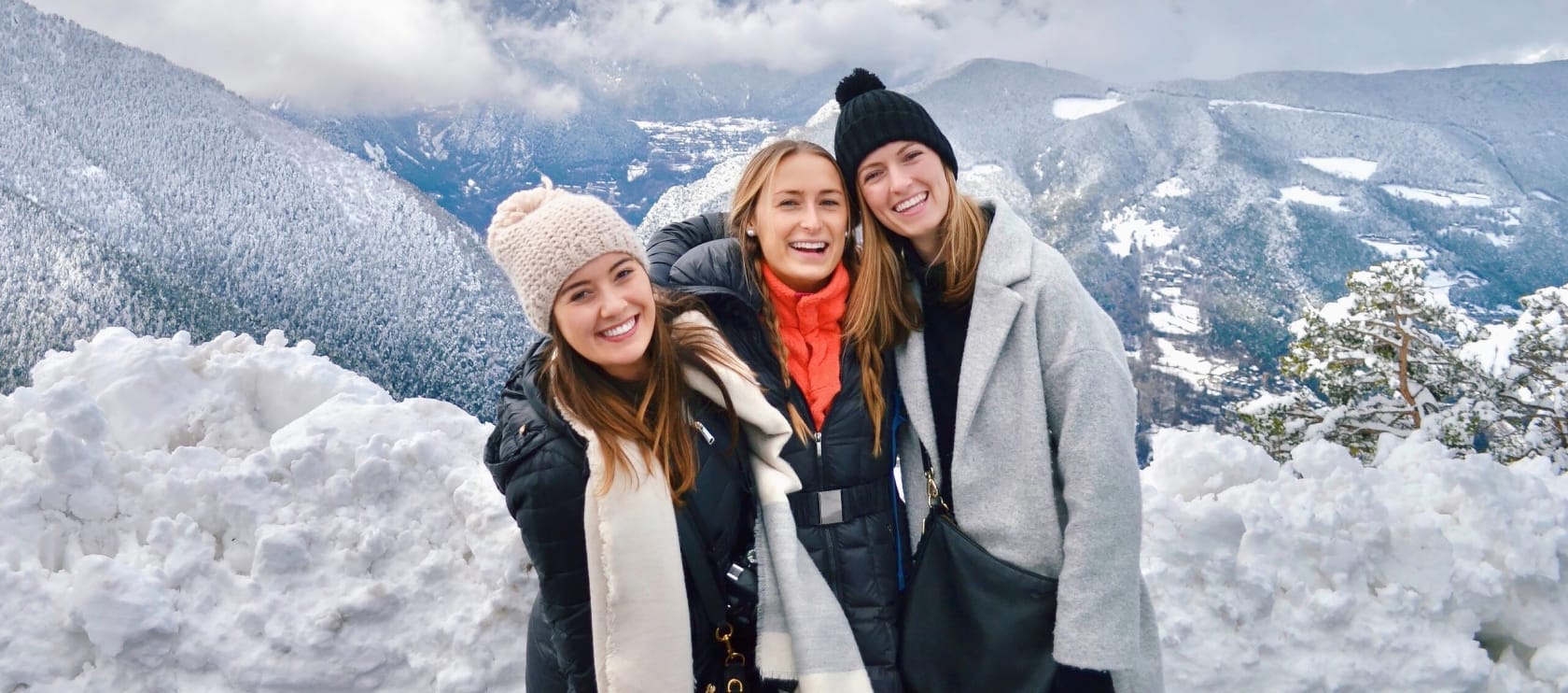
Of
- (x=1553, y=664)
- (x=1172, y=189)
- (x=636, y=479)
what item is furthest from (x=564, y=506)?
(x=1172, y=189)

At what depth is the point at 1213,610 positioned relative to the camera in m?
4.09

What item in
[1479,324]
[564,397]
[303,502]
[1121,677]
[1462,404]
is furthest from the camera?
[1479,324]

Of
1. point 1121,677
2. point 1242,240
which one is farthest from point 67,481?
point 1242,240

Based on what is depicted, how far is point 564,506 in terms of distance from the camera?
2129 mm

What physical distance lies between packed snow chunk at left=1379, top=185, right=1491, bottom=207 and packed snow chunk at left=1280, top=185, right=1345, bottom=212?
12.7 m

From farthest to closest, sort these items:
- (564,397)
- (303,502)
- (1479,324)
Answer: (1479,324), (303,502), (564,397)

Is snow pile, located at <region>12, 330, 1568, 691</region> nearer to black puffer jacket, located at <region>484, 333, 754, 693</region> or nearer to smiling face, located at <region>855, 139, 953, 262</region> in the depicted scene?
black puffer jacket, located at <region>484, 333, 754, 693</region>

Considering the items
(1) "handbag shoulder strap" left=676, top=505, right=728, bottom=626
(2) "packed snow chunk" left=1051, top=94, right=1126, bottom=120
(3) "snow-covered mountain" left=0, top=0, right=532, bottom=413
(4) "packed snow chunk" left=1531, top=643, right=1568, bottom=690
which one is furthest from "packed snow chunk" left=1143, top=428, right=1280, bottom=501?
(2) "packed snow chunk" left=1051, top=94, right=1126, bottom=120

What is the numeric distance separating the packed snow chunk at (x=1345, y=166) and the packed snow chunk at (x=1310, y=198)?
14.3 metres

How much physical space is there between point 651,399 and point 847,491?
67cm

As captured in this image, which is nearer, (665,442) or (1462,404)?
(665,442)

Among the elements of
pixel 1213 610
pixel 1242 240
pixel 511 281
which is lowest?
pixel 1213 610

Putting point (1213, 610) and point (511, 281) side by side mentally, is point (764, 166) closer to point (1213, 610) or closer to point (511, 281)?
point (511, 281)

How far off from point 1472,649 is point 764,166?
4350 mm
